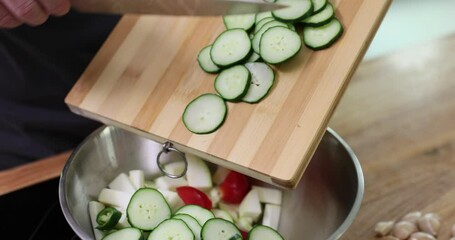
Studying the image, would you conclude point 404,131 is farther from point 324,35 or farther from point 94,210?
point 94,210

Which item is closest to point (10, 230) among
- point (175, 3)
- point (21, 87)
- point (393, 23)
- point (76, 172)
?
point (76, 172)

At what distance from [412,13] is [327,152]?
2.04 m

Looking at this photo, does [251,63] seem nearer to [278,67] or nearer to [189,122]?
[278,67]

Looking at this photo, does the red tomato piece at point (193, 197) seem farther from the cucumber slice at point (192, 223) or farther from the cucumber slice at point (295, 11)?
the cucumber slice at point (295, 11)

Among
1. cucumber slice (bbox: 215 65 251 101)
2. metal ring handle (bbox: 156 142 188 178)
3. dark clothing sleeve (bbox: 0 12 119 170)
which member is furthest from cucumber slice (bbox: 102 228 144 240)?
dark clothing sleeve (bbox: 0 12 119 170)

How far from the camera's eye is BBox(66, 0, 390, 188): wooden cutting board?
1112mm

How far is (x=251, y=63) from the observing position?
3.97ft

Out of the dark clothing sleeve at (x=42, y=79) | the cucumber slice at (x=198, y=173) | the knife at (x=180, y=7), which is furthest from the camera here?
the dark clothing sleeve at (x=42, y=79)

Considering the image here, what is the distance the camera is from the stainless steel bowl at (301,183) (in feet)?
3.90

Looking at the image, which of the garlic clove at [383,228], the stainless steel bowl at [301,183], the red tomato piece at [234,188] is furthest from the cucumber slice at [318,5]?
the garlic clove at [383,228]

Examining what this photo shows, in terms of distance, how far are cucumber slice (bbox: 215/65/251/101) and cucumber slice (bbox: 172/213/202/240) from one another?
231 mm

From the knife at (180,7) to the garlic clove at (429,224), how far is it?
20.9 inches

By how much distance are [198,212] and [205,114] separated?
18 centimetres

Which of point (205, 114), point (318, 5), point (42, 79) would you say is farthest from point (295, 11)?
point (42, 79)
